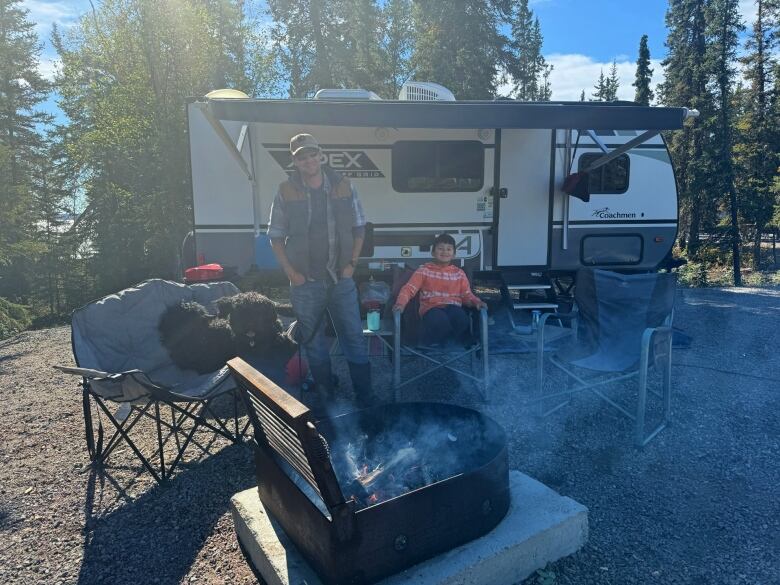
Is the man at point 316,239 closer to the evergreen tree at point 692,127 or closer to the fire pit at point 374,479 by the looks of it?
the fire pit at point 374,479

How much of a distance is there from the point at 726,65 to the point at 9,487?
731 inches

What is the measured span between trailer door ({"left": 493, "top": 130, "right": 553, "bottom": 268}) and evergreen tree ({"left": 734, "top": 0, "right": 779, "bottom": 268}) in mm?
16259

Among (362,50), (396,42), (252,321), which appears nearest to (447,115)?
(252,321)

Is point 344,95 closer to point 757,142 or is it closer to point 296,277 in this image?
point 296,277

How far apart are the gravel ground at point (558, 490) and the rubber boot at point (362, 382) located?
61 centimetres

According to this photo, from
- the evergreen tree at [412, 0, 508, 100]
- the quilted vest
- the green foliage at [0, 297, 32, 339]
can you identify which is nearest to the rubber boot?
the quilted vest

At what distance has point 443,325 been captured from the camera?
3.76m

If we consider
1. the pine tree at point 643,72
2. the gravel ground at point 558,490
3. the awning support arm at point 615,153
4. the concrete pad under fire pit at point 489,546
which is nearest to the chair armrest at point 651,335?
the gravel ground at point 558,490

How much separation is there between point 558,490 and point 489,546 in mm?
839

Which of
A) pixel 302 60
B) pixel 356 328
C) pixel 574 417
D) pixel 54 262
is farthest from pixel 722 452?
pixel 302 60

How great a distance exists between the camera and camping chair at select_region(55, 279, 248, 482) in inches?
107

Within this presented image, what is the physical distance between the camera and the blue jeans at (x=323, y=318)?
132 inches

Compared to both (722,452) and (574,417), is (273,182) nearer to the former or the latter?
(574,417)

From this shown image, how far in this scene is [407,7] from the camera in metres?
19.1
